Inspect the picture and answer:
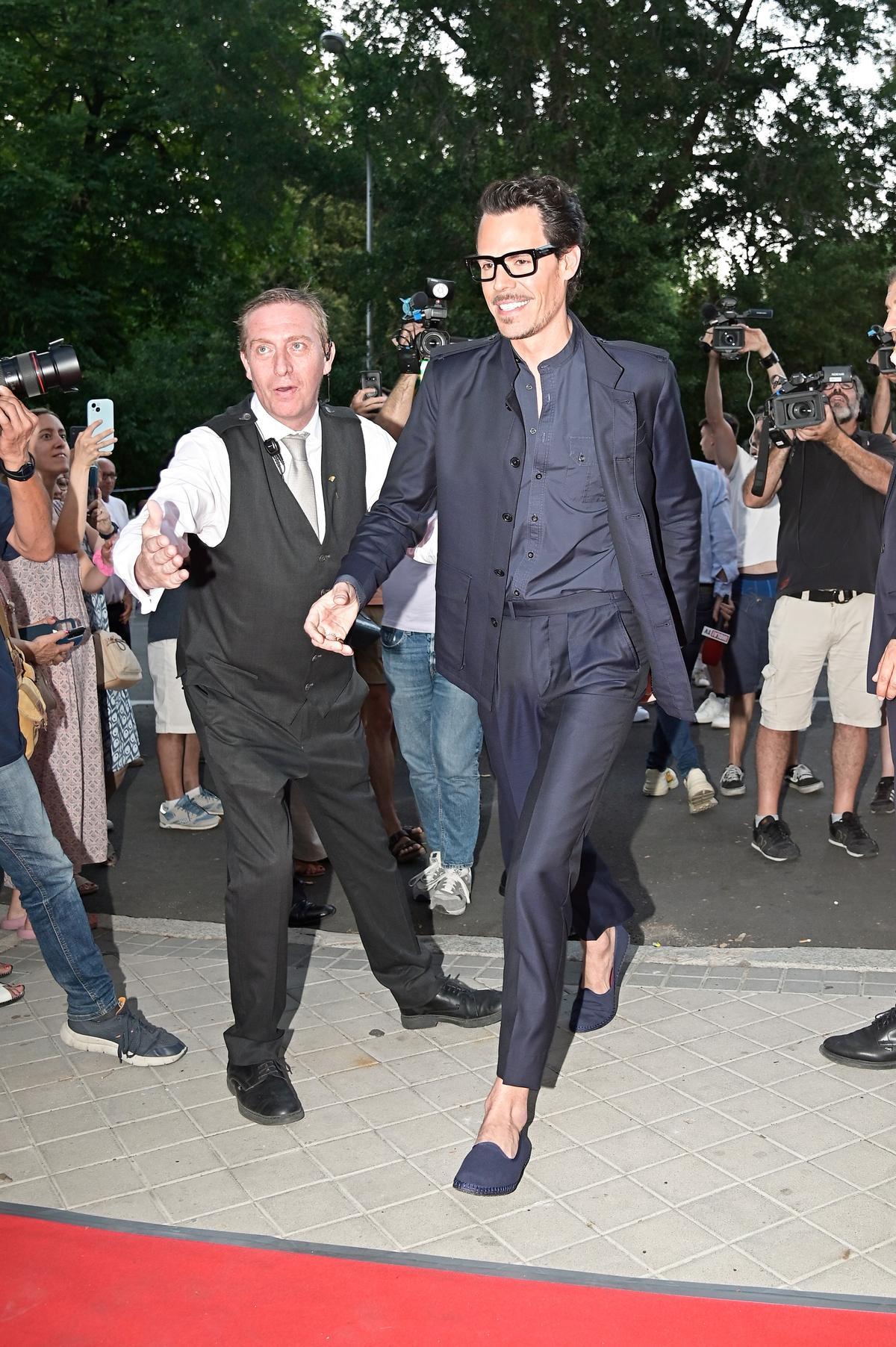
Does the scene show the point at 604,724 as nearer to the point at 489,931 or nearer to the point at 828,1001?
the point at 828,1001

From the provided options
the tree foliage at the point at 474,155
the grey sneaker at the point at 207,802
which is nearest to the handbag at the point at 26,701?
the grey sneaker at the point at 207,802

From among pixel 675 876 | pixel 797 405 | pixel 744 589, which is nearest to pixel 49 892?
pixel 675 876

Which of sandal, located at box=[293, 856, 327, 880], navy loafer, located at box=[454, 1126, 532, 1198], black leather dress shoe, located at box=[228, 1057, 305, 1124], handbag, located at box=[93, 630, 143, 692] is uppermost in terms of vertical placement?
handbag, located at box=[93, 630, 143, 692]

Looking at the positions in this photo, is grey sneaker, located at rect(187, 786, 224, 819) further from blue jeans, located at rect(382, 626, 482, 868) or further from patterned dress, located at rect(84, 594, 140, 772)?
blue jeans, located at rect(382, 626, 482, 868)

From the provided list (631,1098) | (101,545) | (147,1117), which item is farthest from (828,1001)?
(101,545)

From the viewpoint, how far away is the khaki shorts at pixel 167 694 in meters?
7.67

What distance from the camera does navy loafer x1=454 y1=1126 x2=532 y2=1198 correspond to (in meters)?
3.60

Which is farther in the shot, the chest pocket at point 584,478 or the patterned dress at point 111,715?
the patterned dress at point 111,715

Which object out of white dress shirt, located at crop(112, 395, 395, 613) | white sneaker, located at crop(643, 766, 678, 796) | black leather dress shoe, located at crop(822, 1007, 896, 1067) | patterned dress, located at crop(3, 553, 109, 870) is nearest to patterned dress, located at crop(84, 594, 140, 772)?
patterned dress, located at crop(3, 553, 109, 870)

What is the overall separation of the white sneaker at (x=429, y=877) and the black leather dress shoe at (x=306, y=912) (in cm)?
42

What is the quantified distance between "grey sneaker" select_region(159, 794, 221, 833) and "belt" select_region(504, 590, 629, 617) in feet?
14.2

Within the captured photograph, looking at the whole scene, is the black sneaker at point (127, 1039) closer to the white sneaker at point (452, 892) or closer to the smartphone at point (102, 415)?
the white sneaker at point (452, 892)

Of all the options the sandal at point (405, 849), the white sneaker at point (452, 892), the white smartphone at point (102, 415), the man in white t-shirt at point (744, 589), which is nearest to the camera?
the white smartphone at point (102, 415)

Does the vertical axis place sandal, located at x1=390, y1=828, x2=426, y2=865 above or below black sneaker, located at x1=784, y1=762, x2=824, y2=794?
below
